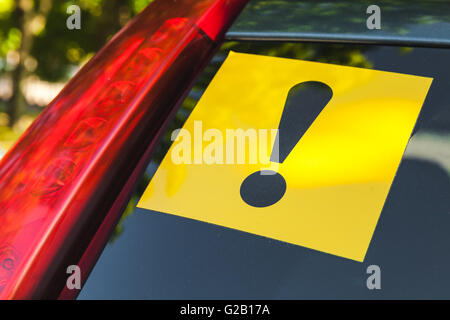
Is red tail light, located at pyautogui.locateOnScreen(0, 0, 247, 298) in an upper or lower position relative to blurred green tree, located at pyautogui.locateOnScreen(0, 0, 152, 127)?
lower

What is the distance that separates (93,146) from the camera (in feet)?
3.63

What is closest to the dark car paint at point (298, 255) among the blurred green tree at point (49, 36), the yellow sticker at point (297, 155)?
the yellow sticker at point (297, 155)

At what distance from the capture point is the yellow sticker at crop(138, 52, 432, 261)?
1.00 meters

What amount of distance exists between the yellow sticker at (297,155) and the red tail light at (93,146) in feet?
0.25

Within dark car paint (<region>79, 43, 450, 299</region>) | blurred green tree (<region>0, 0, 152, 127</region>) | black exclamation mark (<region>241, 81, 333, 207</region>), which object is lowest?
dark car paint (<region>79, 43, 450, 299</region>)

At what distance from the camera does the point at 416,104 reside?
3.61 feet

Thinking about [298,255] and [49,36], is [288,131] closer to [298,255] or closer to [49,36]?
[298,255]

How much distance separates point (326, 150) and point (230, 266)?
0.31m

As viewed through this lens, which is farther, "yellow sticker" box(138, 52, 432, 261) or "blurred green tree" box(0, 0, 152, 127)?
"blurred green tree" box(0, 0, 152, 127)

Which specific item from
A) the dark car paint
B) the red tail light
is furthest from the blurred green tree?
the dark car paint

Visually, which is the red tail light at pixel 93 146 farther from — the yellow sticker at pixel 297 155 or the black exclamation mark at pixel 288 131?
the black exclamation mark at pixel 288 131

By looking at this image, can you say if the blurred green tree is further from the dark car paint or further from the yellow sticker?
the dark car paint

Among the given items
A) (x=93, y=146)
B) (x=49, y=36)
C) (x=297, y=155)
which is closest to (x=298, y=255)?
(x=297, y=155)

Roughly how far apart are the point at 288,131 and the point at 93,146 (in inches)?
16.3
